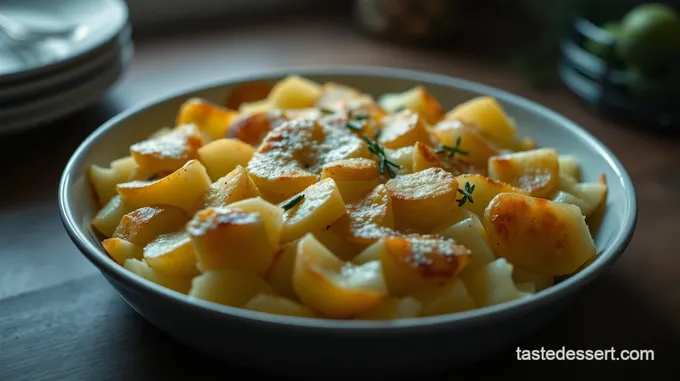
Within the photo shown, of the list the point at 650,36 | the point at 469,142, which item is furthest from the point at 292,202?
the point at 650,36

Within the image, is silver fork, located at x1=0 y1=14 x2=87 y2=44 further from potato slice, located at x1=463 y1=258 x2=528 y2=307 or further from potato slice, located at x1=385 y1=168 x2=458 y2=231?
potato slice, located at x1=463 y1=258 x2=528 y2=307

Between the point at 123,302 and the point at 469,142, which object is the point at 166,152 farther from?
the point at 469,142

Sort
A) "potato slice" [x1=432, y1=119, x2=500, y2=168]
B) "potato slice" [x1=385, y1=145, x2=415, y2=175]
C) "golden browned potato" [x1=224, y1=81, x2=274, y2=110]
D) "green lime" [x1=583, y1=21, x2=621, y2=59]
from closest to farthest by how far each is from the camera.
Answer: "potato slice" [x1=385, y1=145, x2=415, y2=175] < "potato slice" [x1=432, y1=119, x2=500, y2=168] < "golden browned potato" [x1=224, y1=81, x2=274, y2=110] < "green lime" [x1=583, y1=21, x2=621, y2=59]

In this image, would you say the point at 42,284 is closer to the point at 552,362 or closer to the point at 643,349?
the point at 552,362

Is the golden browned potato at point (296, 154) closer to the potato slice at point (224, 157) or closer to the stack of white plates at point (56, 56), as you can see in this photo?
the potato slice at point (224, 157)

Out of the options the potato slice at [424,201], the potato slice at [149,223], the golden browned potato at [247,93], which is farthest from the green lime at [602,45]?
the potato slice at [149,223]

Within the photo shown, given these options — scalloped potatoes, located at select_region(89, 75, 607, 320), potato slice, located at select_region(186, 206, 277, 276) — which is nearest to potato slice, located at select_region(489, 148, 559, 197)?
scalloped potatoes, located at select_region(89, 75, 607, 320)
